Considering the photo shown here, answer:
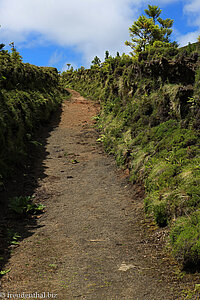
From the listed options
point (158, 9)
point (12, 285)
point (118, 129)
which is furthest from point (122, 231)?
point (158, 9)

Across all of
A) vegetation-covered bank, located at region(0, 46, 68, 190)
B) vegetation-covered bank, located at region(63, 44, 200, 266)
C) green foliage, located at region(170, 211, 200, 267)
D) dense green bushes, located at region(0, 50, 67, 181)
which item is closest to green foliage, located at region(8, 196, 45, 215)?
vegetation-covered bank, located at region(0, 46, 68, 190)

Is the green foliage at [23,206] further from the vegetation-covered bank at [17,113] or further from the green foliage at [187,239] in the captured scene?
the green foliage at [187,239]

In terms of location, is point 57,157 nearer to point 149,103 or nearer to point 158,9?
point 149,103

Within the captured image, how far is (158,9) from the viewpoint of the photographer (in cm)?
4291

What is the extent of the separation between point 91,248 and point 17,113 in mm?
9988

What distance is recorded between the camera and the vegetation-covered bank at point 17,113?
35.3ft

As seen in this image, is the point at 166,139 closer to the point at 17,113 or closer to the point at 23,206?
the point at 23,206

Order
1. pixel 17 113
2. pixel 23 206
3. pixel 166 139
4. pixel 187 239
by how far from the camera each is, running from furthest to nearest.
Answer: pixel 17 113, pixel 166 139, pixel 23 206, pixel 187 239

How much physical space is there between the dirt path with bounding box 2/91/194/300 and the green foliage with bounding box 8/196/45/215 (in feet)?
1.27

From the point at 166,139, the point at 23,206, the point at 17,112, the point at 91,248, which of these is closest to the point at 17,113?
the point at 17,112

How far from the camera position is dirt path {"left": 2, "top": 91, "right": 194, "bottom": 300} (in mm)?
4387

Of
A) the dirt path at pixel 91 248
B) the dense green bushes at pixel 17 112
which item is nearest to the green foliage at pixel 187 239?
the dirt path at pixel 91 248

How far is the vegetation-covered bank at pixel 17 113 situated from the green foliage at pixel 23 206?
0.96 m

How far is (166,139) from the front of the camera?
9.25 meters
